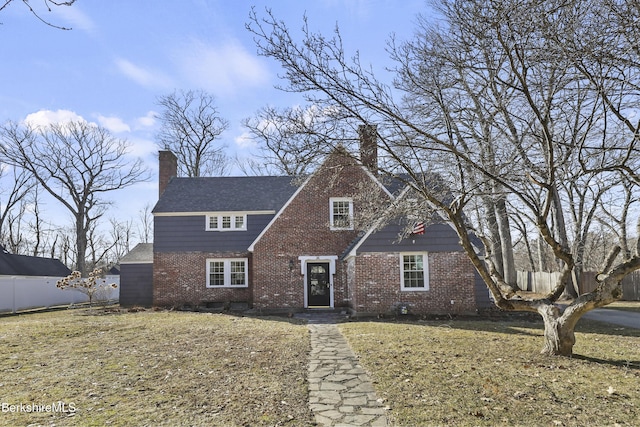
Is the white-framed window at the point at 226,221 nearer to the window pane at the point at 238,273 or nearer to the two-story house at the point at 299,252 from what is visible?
the two-story house at the point at 299,252

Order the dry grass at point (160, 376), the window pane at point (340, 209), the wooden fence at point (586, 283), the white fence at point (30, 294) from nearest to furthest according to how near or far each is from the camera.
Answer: the dry grass at point (160, 376) → the window pane at point (340, 209) → the white fence at point (30, 294) → the wooden fence at point (586, 283)

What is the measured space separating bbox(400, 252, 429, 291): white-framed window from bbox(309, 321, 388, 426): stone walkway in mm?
7085

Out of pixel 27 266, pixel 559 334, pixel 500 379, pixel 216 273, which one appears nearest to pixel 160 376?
pixel 500 379

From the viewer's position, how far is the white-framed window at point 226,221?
70.7 feet

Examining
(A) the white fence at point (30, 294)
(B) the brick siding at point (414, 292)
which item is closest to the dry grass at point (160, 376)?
(B) the brick siding at point (414, 292)

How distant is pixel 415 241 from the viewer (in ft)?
52.7

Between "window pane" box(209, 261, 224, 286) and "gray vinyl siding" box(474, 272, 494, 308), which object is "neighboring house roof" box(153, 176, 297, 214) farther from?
"gray vinyl siding" box(474, 272, 494, 308)

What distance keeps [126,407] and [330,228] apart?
543 inches

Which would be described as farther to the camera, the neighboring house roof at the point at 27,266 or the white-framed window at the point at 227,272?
the neighboring house roof at the point at 27,266

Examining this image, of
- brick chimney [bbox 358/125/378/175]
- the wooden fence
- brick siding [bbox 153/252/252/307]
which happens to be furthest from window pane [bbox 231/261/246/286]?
the wooden fence

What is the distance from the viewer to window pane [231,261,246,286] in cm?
2098

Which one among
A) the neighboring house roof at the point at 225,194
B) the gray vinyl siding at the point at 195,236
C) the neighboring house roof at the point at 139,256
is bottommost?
the neighboring house roof at the point at 139,256

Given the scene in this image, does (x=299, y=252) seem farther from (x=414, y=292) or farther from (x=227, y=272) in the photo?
(x=414, y=292)

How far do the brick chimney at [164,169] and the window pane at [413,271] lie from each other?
14.5 meters
